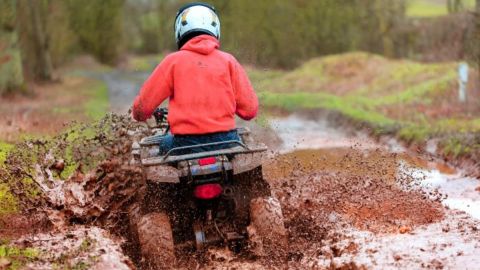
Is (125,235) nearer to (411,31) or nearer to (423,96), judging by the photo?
(423,96)

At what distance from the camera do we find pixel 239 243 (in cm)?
675

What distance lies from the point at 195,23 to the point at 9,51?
17744 mm

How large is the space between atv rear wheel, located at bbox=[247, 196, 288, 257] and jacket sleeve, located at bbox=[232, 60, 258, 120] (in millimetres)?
860

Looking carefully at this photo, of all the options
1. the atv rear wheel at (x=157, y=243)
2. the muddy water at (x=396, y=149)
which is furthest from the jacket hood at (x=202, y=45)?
the muddy water at (x=396, y=149)

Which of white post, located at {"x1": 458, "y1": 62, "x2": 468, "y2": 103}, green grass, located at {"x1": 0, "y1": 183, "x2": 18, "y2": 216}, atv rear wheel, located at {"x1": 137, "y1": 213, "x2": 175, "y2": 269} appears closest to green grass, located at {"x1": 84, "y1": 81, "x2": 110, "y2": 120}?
white post, located at {"x1": 458, "y1": 62, "x2": 468, "y2": 103}

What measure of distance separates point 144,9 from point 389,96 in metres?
49.2

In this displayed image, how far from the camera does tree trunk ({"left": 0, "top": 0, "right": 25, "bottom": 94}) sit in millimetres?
22266

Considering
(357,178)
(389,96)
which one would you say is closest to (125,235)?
(357,178)

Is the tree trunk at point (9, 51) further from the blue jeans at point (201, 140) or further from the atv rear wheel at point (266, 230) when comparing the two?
the atv rear wheel at point (266, 230)

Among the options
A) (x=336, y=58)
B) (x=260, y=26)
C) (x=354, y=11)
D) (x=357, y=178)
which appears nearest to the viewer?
(x=357, y=178)

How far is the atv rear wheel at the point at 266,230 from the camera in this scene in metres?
6.51

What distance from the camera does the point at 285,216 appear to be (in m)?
7.84

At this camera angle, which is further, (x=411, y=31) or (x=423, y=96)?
(x=411, y=31)

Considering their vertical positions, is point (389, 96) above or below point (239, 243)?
below
